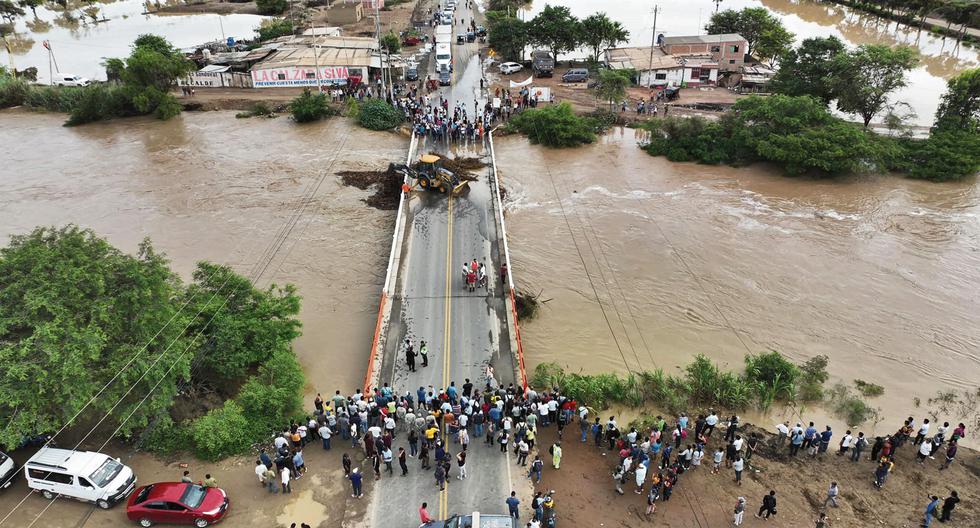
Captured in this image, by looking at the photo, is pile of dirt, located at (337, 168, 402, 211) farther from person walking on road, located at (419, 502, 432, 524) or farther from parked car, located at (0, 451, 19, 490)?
person walking on road, located at (419, 502, 432, 524)

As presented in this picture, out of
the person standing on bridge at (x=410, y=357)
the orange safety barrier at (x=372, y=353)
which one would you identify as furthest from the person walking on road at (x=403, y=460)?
the person standing on bridge at (x=410, y=357)

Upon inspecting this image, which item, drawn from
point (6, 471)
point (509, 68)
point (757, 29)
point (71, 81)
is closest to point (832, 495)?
point (6, 471)

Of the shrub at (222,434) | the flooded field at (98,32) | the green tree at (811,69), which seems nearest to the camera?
the shrub at (222,434)

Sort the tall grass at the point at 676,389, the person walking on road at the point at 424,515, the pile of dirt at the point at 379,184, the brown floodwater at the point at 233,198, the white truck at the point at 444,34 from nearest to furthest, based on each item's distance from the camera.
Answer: the person walking on road at the point at 424,515 < the tall grass at the point at 676,389 < the brown floodwater at the point at 233,198 < the pile of dirt at the point at 379,184 < the white truck at the point at 444,34

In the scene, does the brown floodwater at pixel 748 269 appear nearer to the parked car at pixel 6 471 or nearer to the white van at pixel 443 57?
the parked car at pixel 6 471

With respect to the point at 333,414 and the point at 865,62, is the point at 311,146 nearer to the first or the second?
the point at 333,414

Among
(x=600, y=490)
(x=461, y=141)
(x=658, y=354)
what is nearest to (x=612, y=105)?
(x=461, y=141)
